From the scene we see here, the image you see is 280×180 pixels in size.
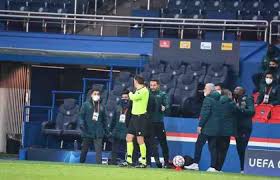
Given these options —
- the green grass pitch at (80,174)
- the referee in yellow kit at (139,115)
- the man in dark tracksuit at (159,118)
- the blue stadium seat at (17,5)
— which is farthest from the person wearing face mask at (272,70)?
the blue stadium seat at (17,5)

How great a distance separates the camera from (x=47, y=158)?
21.6 meters

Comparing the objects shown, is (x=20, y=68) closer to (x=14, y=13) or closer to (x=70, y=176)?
(x=14, y=13)

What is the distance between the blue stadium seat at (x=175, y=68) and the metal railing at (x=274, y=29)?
99.2 inches

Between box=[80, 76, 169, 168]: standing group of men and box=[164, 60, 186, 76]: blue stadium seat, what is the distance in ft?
8.43

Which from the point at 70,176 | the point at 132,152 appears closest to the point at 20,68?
the point at 132,152

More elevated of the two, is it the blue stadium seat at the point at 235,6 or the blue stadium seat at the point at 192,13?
the blue stadium seat at the point at 235,6

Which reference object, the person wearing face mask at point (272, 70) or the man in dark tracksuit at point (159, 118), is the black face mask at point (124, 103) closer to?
the man in dark tracksuit at point (159, 118)

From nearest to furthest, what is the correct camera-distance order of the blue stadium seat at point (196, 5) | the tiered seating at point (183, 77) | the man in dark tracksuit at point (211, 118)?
the man in dark tracksuit at point (211, 118), the tiered seating at point (183, 77), the blue stadium seat at point (196, 5)

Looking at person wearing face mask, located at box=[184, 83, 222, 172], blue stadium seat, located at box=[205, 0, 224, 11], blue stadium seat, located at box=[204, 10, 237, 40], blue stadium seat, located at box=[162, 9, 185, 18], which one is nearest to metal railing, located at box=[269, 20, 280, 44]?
blue stadium seat, located at box=[204, 10, 237, 40]

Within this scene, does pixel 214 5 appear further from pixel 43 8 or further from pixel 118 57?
pixel 43 8

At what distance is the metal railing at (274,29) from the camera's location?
23255mm

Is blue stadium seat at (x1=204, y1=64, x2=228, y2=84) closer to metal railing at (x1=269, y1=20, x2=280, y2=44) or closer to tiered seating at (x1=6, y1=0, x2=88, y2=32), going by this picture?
metal railing at (x1=269, y1=20, x2=280, y2=44)

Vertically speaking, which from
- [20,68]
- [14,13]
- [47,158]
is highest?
[14,13]

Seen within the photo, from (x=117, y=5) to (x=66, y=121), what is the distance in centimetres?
547
